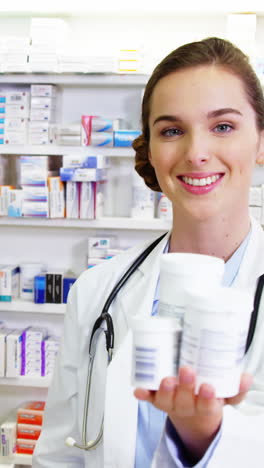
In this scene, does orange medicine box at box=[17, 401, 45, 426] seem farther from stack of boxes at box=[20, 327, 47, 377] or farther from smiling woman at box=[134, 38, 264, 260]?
smiling woman at box=[134, 38, 264, 260]

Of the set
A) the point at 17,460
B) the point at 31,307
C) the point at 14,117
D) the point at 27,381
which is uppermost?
the point at 14,117

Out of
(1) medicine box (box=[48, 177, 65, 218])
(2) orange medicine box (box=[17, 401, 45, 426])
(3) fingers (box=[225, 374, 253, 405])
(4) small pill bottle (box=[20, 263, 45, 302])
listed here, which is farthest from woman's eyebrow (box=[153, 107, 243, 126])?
(2) orange medicine box (box=[17, 401, 45, 426])

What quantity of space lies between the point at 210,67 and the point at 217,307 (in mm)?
582

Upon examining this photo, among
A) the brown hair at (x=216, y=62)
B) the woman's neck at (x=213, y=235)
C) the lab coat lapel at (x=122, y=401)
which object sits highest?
the brown hair at (x=216, y=62)

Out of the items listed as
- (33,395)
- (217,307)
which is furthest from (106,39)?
(217,307)

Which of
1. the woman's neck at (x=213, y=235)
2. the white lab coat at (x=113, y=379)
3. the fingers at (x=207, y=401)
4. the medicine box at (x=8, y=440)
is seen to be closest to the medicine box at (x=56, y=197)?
the medicine box at (x=8, y=440)

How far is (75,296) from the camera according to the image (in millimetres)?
1297

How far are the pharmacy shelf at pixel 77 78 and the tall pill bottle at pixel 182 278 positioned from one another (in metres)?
2.37

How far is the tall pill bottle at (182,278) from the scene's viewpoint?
2.36 ft

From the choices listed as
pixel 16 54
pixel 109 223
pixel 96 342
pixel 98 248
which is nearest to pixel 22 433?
pixel 98 248

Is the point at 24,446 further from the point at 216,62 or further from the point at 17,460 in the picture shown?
the point at 216,62

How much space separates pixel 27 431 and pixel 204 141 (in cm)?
272

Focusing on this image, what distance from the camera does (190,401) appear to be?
66 centimetres

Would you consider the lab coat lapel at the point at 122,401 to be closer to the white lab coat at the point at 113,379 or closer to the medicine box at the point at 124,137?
the white lab coat at the point at 113,379
